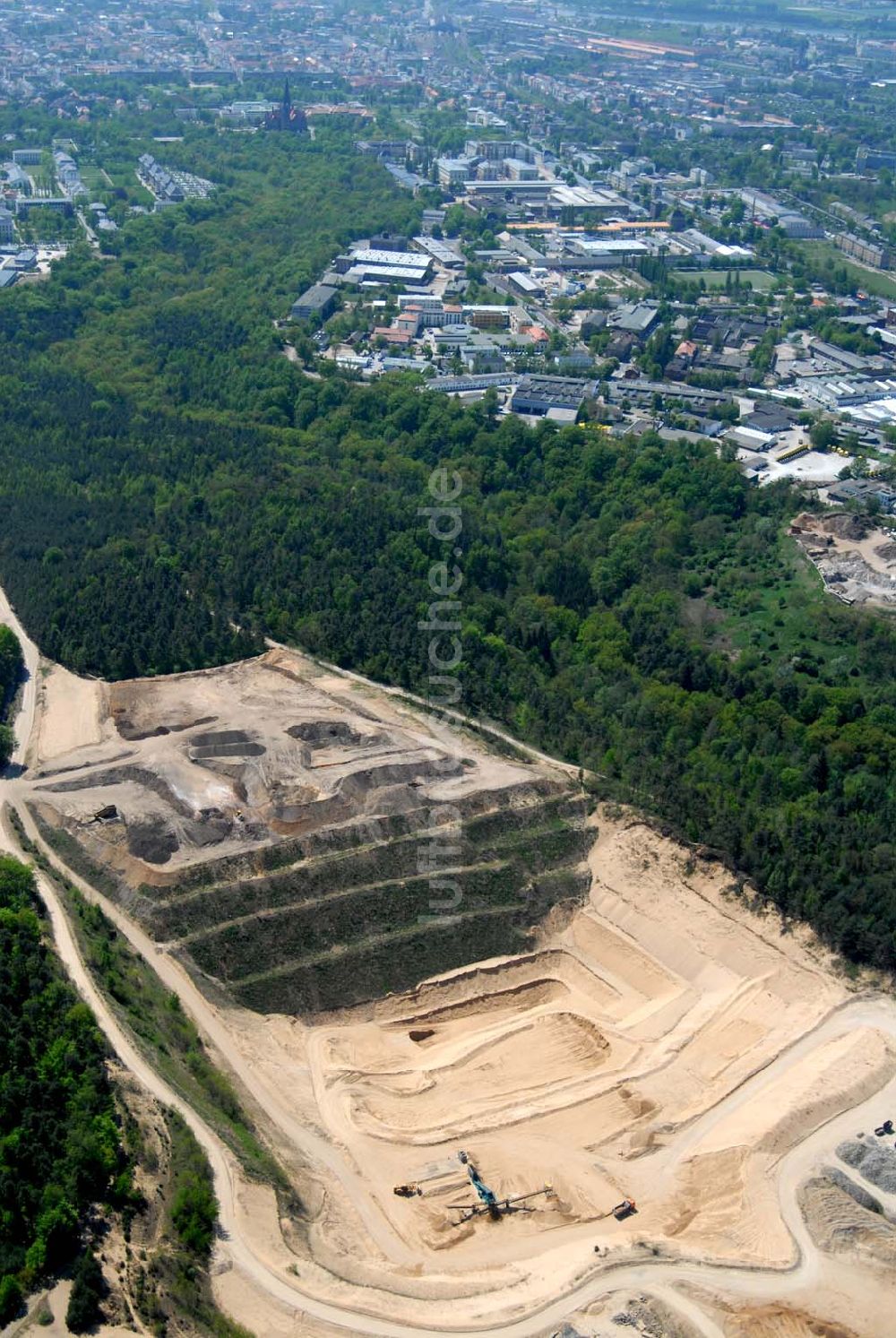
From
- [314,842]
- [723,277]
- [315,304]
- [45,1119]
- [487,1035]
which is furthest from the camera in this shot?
[723,277]

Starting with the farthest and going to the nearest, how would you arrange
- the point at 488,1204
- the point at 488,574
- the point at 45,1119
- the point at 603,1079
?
the point at 488,574 → the point at 603,1079 → the point at 488,1204 → the point at 45,1119

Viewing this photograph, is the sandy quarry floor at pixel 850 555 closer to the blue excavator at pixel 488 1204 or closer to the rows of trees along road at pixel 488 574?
the rows of trees along road at pixel 488 574

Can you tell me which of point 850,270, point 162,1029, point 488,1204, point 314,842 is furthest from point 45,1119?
point 850,270

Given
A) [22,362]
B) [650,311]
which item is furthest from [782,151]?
[22,362]

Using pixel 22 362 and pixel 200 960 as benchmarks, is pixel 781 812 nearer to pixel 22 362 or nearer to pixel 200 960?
pixel 200 960

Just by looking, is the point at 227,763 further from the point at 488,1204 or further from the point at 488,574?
the point at 488,574

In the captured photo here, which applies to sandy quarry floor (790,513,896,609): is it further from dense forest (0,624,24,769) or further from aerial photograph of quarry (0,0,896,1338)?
dense forest (0,624,24,769)

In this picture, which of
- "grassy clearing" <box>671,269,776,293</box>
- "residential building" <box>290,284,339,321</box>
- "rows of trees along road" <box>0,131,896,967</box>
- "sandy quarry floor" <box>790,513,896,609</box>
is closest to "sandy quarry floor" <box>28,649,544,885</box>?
"rows of trees along road" <box>0,131,896,967</box>
